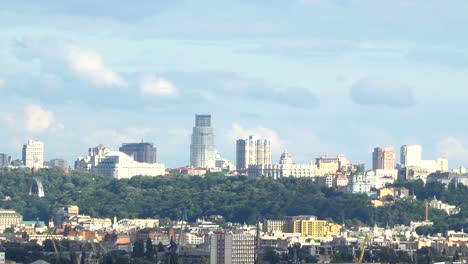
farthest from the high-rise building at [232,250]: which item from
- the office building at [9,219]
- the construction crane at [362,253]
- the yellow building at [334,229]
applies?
the office building at [9,219]

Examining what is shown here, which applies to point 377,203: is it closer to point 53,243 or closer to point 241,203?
point 241,203

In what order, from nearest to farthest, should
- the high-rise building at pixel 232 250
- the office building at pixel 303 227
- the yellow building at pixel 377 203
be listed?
the high-rise building at pixel 232 250 < the office building at pixel 303 227 < the yellow building at pixel 377 203

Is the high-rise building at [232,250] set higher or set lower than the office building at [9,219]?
lower

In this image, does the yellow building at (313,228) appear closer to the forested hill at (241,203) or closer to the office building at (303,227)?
the office building at (303,227)

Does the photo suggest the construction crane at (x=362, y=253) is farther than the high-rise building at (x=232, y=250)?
Yes

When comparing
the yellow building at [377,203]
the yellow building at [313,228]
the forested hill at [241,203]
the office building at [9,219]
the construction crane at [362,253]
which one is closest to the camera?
the construction crane at [362,253]

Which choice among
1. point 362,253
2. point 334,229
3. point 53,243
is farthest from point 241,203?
point 362,253

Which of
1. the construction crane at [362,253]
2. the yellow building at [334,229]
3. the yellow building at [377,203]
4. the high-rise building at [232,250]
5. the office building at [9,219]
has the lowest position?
the high-rise building at [232,250]
